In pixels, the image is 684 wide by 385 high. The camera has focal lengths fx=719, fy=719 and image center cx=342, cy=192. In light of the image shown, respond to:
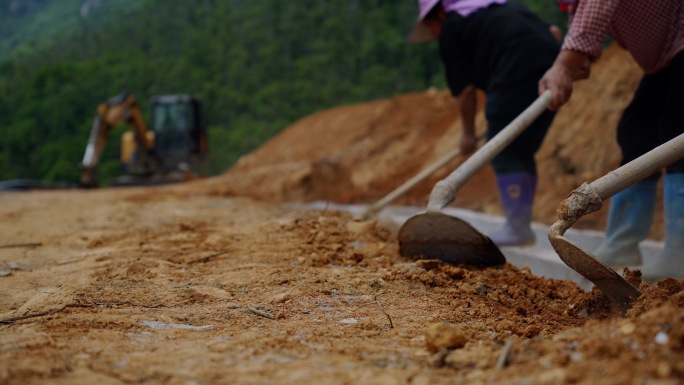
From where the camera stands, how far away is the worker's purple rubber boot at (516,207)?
16.0ft

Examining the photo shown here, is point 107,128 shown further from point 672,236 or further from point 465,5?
point 672,236

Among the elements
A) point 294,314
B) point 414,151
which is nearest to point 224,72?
point 414,151

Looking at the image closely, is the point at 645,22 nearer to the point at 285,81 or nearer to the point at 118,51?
the point at 285,81

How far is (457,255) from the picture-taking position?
3.55m

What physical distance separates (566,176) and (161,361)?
726 cm

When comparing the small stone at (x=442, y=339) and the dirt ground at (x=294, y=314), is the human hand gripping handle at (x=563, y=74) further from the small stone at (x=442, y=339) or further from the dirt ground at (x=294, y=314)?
the small stone at (x=442, y=339)

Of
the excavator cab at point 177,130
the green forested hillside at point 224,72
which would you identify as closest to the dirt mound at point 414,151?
the excavator cab at point 177,130

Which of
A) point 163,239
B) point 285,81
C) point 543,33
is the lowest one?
point 285,81

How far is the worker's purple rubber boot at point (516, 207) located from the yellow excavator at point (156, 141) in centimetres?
1429

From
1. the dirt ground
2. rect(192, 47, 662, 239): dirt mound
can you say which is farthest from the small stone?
rect(192, 47, 662, 239): dirt mound

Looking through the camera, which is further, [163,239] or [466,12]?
[466,12]

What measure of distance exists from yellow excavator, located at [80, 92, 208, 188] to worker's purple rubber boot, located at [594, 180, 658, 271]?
15290 millimetres

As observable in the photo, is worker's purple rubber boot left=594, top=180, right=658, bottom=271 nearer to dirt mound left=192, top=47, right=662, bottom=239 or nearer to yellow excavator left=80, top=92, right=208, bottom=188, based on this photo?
dirt mound left=192, top=47, right=662, bottom=239

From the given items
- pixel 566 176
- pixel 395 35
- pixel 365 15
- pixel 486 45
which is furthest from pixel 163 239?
pixel 365 15
